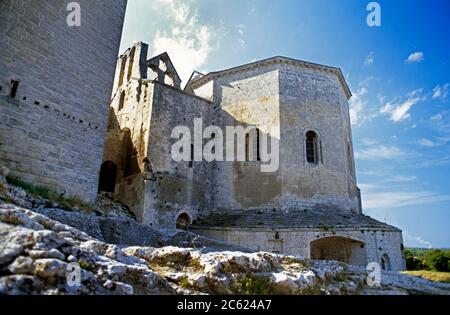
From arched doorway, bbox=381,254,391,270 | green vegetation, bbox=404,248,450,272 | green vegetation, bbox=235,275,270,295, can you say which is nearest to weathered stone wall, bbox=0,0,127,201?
green vegetation, bbox=235,275,270,295

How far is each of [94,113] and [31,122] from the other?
2.17m

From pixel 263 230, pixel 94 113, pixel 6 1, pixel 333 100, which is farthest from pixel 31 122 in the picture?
pixel 333 100

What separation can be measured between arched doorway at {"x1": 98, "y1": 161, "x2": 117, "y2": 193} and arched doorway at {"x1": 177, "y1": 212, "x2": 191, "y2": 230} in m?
3.70

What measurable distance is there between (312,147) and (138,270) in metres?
14.8

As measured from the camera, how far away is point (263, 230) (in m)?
13.3

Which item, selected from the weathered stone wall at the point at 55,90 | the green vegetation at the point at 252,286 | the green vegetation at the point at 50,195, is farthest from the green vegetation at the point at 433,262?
the weathered stone wall at the point at 55,90

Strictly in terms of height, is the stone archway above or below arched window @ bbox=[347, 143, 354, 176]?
below

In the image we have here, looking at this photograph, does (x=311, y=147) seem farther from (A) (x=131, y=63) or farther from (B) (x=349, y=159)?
(A) (x=131, y=63)

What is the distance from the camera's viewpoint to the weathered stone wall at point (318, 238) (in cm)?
1250

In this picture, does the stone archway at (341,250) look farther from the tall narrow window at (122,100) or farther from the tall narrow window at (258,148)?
the tall narrow window at (122,100)

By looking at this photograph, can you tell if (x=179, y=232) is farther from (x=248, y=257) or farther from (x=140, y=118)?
(x=140, y=118)

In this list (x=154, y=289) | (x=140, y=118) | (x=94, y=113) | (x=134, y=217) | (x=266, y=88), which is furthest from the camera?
(x=266, y=88)

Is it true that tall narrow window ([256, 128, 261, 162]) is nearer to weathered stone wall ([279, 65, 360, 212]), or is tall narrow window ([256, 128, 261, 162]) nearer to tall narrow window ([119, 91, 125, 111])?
weathered stone wall ([279, 65, 360, 212])

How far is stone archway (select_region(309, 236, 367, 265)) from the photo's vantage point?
497 inches
